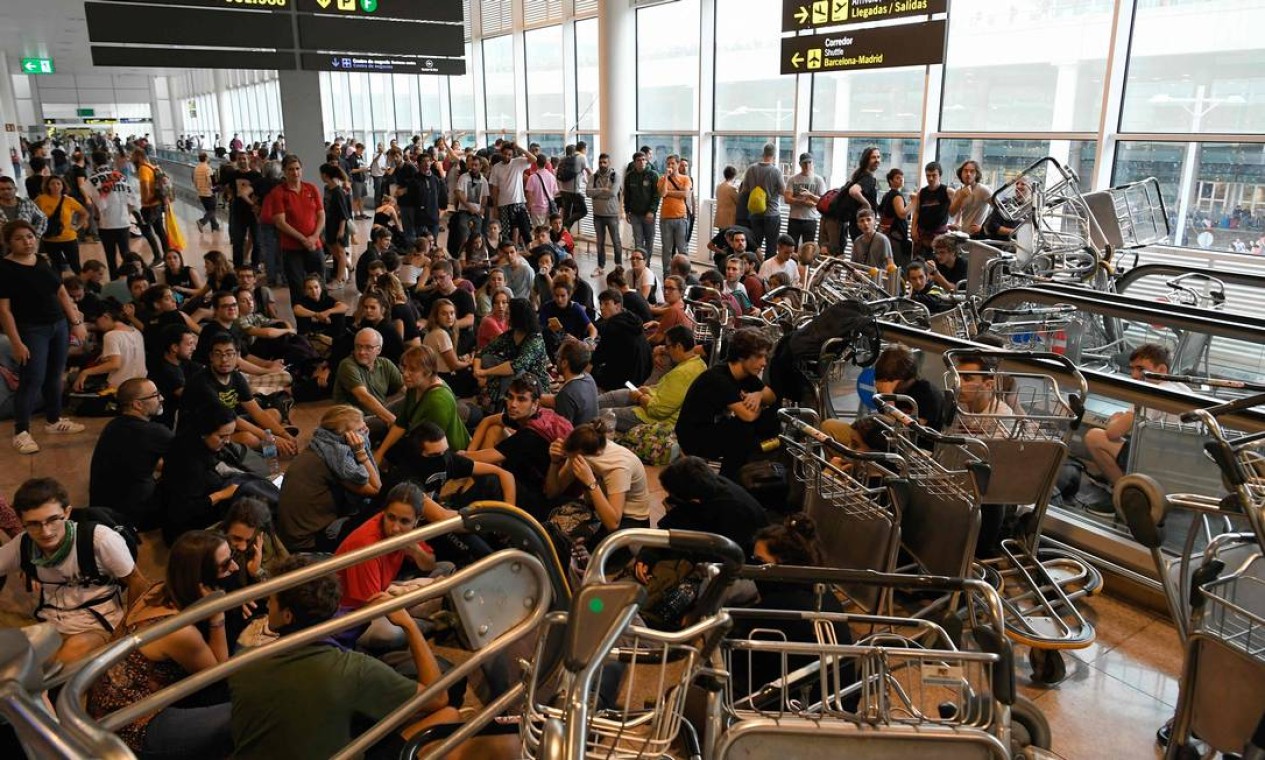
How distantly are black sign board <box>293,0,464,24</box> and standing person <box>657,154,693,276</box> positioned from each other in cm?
352

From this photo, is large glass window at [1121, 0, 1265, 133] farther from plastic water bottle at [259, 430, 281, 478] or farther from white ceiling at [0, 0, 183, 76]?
white ceiling at [0, 0, 183, 76]

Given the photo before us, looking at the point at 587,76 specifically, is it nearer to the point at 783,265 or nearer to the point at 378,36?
the point at 378,36

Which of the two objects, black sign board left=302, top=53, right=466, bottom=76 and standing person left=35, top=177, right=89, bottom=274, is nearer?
standing person left=35, top=177, right=89, bottom=274

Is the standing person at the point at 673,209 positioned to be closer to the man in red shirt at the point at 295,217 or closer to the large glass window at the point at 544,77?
the man in red shirt at the point at 295,217

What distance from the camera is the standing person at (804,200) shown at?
11766 millimetres

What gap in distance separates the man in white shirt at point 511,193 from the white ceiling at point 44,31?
427 inches

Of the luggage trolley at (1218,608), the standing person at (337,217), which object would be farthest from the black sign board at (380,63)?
the luggage trolley at (1218,608)

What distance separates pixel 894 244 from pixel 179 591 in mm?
9222

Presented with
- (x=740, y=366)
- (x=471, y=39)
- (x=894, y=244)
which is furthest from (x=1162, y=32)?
(x=471, y=39)

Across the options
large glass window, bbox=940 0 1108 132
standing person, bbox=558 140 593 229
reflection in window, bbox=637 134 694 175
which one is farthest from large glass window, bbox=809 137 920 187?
standing person, bbox=558 140 593 229

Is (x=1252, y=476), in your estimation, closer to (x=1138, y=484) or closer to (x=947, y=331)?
(x=1138, y=484)

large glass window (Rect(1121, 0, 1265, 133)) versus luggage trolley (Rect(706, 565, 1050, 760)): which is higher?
large glass window (Rect(1121, 0, 1265, 133))

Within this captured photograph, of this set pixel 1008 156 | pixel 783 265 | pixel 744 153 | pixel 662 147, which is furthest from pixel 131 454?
pixel 662 147

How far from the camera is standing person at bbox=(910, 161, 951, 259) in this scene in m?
10.1
